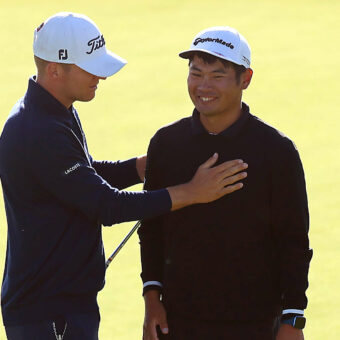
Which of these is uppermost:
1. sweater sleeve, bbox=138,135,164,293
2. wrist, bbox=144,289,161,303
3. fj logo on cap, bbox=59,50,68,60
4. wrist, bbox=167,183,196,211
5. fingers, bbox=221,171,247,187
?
fj logo on cap, bbox=59,50,68,60

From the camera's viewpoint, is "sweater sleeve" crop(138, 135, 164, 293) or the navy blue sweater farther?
"sweater sleeve" crop(138, 135, 164, 293)

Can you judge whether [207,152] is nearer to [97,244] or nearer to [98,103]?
[97,244]

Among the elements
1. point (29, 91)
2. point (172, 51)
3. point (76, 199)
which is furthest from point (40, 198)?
point (172, 51)

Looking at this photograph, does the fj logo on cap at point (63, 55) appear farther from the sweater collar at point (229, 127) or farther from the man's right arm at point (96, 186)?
the sweater collar at point (229, 127)

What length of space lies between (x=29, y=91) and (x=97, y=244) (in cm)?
72

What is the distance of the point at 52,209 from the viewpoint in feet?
14.1

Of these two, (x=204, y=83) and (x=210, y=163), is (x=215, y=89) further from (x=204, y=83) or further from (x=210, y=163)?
(x=210, y=163)

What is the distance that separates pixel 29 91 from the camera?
437 centimetres

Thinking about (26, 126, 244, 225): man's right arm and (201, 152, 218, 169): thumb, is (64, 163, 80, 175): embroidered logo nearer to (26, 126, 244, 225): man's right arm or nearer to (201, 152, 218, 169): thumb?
(26, 126, 244, 225): man's right arm

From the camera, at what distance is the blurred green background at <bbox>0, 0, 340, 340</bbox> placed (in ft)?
23.2

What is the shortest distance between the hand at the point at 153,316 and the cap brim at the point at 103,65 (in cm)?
97

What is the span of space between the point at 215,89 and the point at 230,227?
1.90 ft

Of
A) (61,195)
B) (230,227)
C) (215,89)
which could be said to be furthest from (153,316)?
(215,89)

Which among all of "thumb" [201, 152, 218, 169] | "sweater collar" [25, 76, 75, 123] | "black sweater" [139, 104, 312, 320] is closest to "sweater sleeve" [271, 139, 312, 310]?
"black sweater" [139, 104, 312, 320]
